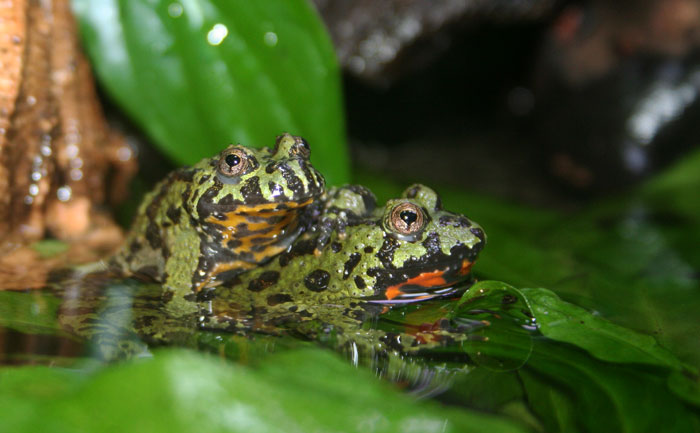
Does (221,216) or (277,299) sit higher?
(221,216)

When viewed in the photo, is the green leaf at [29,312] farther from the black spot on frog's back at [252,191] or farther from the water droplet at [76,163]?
the water droplet at [76,163]

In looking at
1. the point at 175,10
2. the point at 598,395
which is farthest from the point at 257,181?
the point at 598,395

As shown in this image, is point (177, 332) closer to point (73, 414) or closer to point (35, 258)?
point (73, 414)

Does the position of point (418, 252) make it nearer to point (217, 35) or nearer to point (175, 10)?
point (217, 35)

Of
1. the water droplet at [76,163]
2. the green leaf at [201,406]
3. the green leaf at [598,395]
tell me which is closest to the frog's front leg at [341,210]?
the green leaf at [598,395]

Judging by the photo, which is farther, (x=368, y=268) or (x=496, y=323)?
(x=368, y=268)

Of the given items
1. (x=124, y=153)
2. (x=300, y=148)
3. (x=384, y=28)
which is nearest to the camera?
(x=300, y=148)

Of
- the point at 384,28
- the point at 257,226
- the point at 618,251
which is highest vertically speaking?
the point at 384,28

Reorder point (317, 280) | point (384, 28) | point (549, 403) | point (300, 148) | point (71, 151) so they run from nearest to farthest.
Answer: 1. point (549, 403)
2. point (300, 148)
3. point (317, 280)
4. point (71, 151)
5. point (384, 28)
